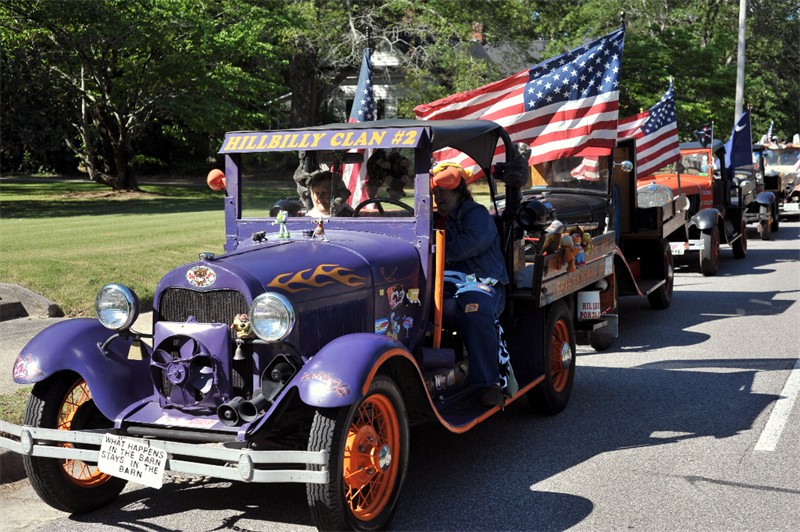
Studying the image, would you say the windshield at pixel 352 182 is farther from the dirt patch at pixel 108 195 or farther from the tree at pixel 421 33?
the tree at pixel 421 33

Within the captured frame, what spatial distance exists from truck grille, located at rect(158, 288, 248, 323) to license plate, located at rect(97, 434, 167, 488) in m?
0.69

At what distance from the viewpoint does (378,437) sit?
4.70 m

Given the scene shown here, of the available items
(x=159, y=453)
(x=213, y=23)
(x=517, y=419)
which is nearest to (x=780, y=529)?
(x=517, y=419)

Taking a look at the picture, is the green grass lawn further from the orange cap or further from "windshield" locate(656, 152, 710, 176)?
"windshield" locate(656, 152, 710, 176)

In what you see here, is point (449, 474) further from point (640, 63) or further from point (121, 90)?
point (640, 63)

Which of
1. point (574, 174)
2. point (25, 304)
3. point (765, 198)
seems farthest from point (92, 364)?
point (765, 198)

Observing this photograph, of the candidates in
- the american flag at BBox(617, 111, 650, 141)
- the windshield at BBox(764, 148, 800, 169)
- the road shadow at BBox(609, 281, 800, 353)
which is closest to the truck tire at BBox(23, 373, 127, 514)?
the road shadow at BBox(609, 281, 800, 353)

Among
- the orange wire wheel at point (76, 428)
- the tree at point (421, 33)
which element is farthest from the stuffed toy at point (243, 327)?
the tree at point (421, 33)

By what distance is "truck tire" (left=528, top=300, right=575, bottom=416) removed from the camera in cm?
670

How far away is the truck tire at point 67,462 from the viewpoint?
4.80 m

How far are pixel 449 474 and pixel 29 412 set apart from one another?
7.78 feet

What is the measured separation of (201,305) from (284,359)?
20.5 inches

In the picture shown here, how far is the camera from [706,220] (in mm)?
14820

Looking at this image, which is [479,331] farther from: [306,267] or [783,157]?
[783,157]
